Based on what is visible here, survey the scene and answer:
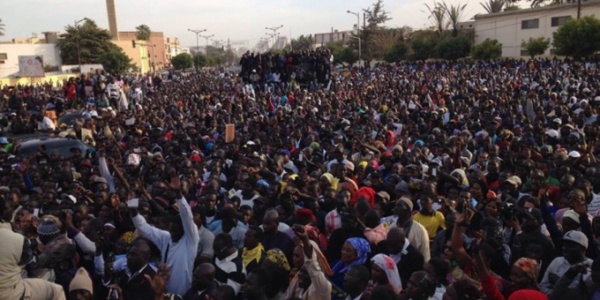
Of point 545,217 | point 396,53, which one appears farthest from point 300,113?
point 396,53

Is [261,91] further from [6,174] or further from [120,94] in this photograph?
[6,174]

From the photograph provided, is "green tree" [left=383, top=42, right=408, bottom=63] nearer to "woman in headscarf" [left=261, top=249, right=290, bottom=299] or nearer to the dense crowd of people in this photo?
the dense crowd of people

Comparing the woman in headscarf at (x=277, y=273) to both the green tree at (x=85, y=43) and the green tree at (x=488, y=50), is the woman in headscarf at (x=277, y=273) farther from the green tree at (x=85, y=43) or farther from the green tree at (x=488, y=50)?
the green tree at (x=85, y=43)

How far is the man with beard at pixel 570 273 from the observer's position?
3.65 m

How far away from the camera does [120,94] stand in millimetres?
20422

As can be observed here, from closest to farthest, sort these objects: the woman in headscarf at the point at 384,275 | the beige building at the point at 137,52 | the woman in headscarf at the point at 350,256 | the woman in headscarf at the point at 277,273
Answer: the woman in headscarf at the point at 384,275
the woman in headscarf at the point at 277,273
the woman in headscarf at the point at 350,256
the beige building at the point at 137,52

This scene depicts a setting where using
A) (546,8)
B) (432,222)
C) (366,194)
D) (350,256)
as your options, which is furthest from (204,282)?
(546,8)

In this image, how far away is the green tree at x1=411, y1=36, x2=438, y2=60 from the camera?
153ft

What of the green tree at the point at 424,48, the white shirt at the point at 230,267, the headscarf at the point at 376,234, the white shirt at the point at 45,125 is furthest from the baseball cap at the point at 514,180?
the green tree at the point at 424,48

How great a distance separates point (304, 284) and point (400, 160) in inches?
193

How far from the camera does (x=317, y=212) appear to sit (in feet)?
19.5

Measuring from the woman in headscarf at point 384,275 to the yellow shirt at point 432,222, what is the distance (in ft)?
5.41

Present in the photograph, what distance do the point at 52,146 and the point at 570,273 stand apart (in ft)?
32.3

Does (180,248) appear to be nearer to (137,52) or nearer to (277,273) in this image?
(277,273)
